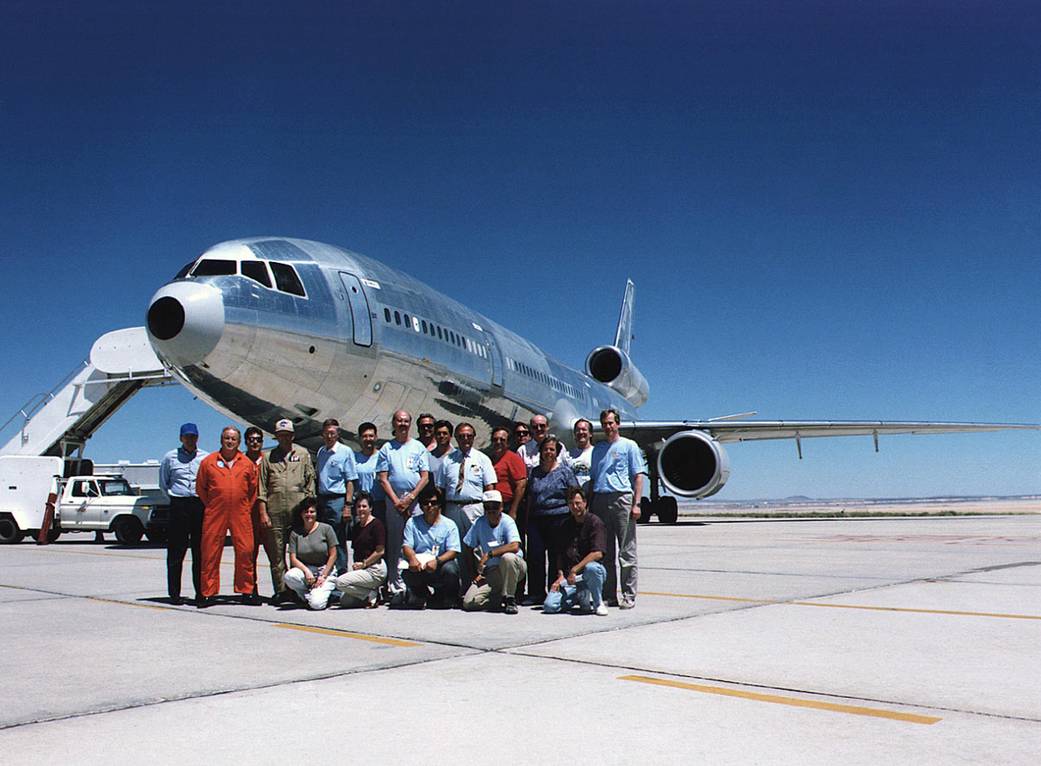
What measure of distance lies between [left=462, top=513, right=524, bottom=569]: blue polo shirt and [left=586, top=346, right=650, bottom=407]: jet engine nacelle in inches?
886

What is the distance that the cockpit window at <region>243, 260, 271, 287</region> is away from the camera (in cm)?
1165

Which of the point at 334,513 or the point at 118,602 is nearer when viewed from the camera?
the point at 118,602

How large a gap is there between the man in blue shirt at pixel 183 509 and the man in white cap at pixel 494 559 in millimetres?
2295

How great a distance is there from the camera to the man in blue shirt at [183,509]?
761cm

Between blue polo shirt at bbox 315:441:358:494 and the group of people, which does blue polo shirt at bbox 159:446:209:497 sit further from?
blue polo shirt at bbox 315:441:358:494

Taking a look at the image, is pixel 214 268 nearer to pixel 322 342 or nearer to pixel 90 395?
pixel 322 342

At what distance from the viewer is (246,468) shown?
7.92 meters

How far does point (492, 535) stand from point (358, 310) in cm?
624

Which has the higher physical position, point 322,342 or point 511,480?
point 322,342

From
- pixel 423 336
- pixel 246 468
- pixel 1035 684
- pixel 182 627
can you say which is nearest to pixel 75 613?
pixel 182 627

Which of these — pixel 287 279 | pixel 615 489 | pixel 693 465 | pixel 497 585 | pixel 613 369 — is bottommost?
pixel 497 585

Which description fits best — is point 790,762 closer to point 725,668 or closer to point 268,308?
point 725,668

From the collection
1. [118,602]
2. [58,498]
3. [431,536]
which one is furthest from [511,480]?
[58,498]

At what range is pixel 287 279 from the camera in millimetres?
11977
